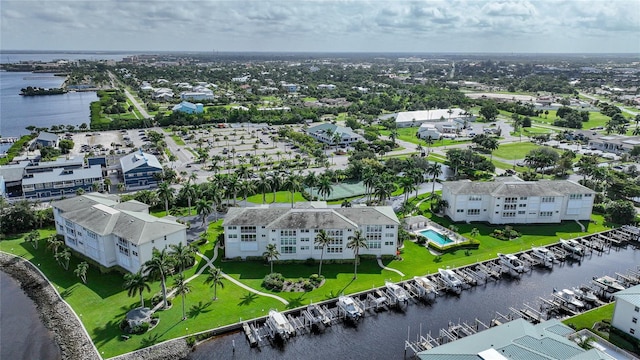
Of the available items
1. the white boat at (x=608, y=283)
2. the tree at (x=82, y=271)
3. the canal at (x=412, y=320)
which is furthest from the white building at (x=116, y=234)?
the white boat at (x=608, y=283)

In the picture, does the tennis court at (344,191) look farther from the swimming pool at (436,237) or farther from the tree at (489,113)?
the tree at (489,113)

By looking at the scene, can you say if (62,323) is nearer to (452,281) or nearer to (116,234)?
(116,234)

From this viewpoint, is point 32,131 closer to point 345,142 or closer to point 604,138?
point 345,142

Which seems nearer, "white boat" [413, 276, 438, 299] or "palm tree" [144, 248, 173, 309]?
"palm tree" [144, 248, 173, 309]

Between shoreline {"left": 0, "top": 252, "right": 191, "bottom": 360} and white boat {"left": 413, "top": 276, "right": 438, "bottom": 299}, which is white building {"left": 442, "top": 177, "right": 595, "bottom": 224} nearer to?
white boat {"left": 413, "top": 276, "right": 438, "bottom": 299}

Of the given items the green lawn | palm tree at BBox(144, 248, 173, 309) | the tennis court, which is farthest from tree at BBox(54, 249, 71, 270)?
the green lawn

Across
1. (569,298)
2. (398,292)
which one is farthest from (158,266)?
(569,298)
